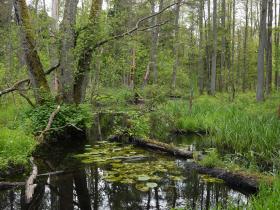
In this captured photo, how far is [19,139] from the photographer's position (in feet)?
21.4

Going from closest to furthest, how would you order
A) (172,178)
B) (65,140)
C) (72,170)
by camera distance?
1. (172,178)
2. (72,170)
3. (65,140)

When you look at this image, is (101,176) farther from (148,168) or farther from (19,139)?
(19,139)

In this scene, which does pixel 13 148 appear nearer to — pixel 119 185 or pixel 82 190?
pixel 82 190

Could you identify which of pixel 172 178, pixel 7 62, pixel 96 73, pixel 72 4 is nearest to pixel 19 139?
pixel 172 178

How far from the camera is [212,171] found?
6.50 meters

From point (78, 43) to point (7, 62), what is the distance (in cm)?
591

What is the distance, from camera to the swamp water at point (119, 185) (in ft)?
16.9

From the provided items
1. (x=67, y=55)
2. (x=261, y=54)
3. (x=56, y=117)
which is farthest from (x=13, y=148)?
(x=261, y=54)

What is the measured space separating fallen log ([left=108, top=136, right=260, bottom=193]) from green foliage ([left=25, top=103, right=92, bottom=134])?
1.61 meters

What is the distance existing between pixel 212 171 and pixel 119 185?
1.81 metres

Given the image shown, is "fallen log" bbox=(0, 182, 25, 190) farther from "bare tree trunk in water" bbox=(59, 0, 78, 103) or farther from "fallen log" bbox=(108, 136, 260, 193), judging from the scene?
"bare tree trunk in water" bbox=(59, 0, 78, 103)

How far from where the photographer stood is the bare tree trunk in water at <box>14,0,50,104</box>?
963cm

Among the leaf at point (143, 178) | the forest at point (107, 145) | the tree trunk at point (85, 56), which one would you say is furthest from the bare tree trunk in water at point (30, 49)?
the leaf at point (143, 178)

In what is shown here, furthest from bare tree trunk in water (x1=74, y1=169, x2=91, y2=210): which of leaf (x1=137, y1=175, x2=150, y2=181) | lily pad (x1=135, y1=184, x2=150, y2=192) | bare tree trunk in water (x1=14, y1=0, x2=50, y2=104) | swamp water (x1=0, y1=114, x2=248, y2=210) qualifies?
bare tree trunk in water (x1=14, y1=0, x2=50, y2=104)
